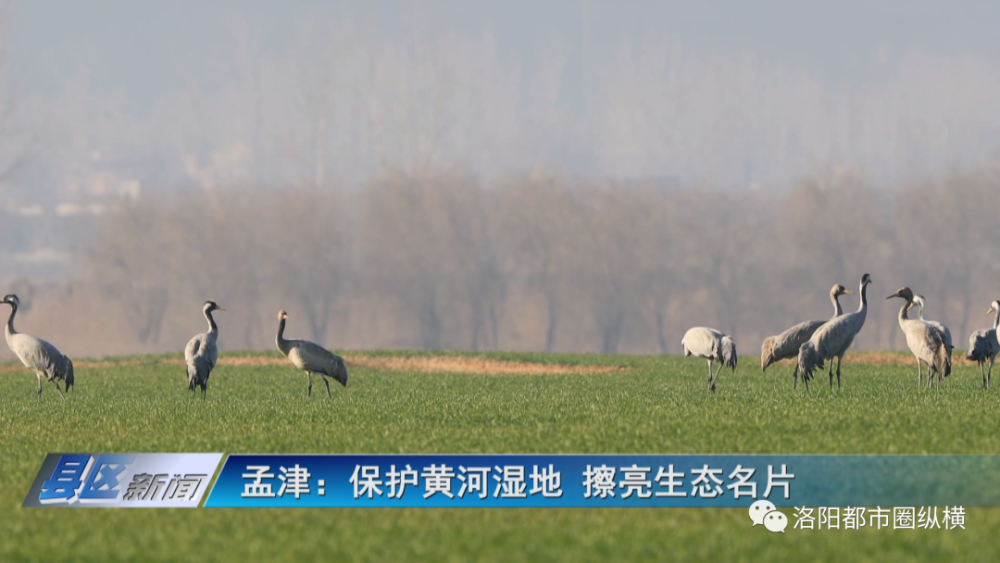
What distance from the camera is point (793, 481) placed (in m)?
12.9

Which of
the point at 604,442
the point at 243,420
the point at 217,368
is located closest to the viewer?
the point at 604,442

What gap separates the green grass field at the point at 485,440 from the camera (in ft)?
37.9

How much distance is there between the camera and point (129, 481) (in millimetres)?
13508

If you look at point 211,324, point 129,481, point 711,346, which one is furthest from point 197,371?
point 129,481

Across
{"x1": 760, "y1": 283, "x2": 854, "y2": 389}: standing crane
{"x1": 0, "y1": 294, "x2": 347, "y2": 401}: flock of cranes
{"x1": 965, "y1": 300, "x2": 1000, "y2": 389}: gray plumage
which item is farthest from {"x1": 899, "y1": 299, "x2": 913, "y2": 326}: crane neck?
{"x1": 0, "y1": 294, "x2": 347, "y2": 401}: flock of cranes

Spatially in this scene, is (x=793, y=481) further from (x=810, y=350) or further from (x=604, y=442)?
(x=810, y=350)

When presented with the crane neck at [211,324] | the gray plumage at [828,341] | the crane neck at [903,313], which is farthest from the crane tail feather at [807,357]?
the crane neck at [211,324]

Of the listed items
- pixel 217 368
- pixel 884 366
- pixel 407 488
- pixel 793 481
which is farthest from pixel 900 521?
pixel 217 368

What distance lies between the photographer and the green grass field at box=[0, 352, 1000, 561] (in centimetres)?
1156

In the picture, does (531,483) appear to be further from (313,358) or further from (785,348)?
(313,358)

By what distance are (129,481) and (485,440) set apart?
6.27 metres

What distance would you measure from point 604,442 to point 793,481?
526cm

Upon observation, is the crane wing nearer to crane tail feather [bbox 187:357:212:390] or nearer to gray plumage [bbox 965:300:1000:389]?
crane tail feather [bbox 187:357:212:390]

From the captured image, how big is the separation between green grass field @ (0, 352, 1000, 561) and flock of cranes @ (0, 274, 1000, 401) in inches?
31.2
